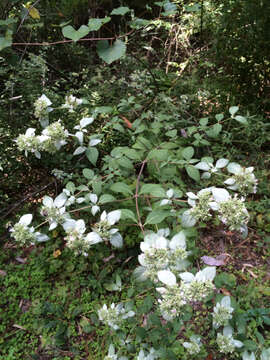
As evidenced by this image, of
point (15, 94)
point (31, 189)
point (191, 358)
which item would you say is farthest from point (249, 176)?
point (15, 94)

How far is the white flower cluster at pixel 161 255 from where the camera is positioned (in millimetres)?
883

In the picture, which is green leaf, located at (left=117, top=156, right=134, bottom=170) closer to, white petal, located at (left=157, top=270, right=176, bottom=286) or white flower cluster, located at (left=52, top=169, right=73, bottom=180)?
white flower cluster, located at (left=52, top=169, right=73, bottom=180)

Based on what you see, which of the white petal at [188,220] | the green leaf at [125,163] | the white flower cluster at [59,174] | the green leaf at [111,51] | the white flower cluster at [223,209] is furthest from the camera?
the white flower cluster at [59,174]

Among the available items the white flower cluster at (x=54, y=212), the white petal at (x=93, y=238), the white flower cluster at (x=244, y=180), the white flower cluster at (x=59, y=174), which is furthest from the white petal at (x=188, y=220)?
the white flower cluster at (x=59, y=174)

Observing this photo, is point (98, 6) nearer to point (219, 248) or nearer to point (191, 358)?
point (219, 248)

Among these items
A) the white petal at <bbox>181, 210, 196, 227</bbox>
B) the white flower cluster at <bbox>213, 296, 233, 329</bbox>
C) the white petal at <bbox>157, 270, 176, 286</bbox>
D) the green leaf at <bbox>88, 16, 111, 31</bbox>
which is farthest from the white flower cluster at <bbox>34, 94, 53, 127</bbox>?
the white flower cluster at <bbox>213, 296, 233, 329</bbox>

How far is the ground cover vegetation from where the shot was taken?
107 centimetres

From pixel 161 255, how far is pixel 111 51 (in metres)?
0.81

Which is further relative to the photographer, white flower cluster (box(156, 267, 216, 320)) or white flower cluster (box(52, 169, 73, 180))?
white flower cluster (box(52, 169, 73, 180))

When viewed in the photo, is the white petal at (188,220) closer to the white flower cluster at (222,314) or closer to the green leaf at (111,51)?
the white flower cluster at (222,314)

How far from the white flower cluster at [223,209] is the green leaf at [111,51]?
0.61 meters

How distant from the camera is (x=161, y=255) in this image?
88cm

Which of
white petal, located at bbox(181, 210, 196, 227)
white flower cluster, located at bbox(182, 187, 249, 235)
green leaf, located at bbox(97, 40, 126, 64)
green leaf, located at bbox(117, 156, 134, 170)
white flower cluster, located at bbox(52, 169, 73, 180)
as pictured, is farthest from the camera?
white flower cluster, located at bbox(52, 169, 73, 180)

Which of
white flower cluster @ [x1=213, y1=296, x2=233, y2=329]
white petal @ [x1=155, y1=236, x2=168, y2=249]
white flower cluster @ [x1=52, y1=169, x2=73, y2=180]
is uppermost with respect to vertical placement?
white petal @ [x1=155, y1=236, x2=168, y2=249]
